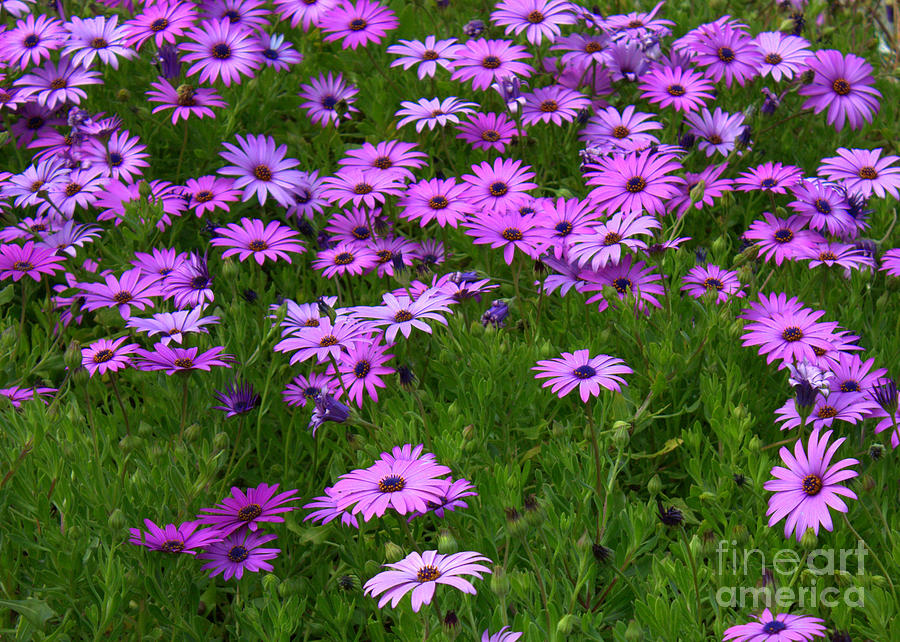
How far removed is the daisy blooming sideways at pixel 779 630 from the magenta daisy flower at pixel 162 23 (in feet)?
9.21

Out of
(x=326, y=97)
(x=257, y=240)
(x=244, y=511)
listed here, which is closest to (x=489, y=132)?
(x=326, y=97)

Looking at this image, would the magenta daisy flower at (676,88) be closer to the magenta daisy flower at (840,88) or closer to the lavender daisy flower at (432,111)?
the magenta daisy flower at (840,88)

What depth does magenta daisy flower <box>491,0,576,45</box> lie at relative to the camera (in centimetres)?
357

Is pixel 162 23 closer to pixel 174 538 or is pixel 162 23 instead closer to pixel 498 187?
pixel 498 187

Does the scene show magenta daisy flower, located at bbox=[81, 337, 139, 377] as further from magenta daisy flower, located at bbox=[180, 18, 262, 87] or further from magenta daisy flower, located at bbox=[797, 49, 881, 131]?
magenta daisy flower, located at bbox=[797, 49, 881, 131]

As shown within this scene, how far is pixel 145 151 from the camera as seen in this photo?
354 centimetres

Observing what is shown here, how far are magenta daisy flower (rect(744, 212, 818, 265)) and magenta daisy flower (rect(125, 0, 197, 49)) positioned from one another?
7.11ft

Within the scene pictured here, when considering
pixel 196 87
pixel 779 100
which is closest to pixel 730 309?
pixel 779 100

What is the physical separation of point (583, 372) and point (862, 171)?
144 cm

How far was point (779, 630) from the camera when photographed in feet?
5.27

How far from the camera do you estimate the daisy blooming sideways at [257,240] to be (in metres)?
2.86

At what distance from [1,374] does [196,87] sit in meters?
1.53

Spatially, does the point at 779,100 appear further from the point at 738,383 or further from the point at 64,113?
the point at 64,113

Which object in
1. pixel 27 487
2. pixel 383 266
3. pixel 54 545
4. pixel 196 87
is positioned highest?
pixel 196 87
